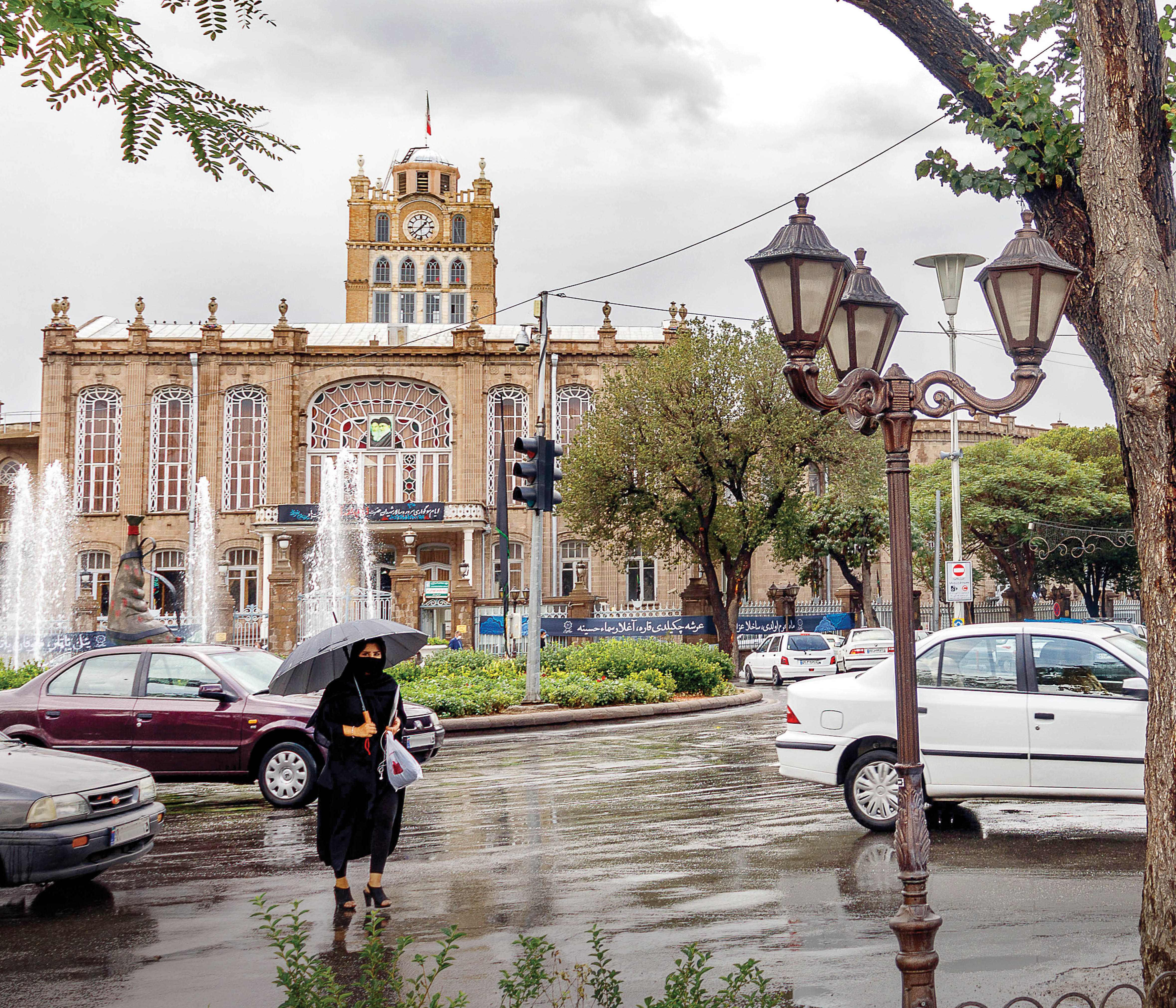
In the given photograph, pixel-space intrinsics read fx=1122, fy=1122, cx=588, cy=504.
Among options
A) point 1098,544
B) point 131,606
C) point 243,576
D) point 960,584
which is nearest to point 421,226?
point 243,576

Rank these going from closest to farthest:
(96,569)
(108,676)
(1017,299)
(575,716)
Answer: (1017,299) < (108,676) < (575,716) < (96,569)

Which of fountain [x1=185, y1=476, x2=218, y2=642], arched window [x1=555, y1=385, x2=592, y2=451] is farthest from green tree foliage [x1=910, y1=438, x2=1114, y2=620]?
fountain [x1=185, y1=476, x2=218, y2=642]

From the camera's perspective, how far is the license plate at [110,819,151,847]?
7.27 meters

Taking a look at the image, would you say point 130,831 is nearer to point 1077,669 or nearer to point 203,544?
point 1077,669

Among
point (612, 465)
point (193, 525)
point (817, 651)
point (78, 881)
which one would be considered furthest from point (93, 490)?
point (78, 881)

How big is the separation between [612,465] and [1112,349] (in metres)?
29.4

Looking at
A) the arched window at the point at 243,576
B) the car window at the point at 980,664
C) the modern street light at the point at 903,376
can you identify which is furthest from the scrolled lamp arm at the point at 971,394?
the arched window at the point at 243,576

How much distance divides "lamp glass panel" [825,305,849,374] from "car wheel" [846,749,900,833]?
3889 millimetres

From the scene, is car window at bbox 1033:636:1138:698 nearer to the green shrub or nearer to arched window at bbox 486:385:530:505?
the green shrub

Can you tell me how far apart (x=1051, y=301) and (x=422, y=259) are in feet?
216

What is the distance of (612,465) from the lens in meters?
34.1

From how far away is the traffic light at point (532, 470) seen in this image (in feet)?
56.9

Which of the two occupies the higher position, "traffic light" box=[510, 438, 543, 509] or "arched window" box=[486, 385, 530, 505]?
"arched window" box=[486, 385, 530, 505]

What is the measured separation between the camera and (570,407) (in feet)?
175
